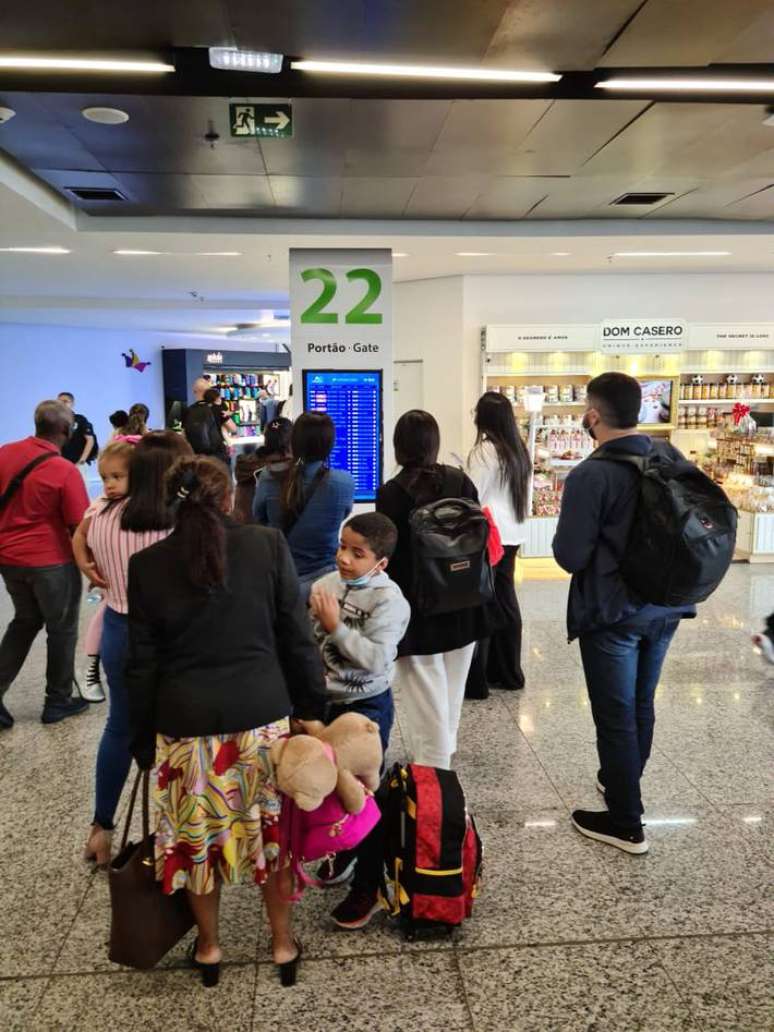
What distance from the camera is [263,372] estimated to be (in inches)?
909

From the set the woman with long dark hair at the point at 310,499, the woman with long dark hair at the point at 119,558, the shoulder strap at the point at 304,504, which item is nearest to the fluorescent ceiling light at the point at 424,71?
the woman with long dark hair at the point at 310,499

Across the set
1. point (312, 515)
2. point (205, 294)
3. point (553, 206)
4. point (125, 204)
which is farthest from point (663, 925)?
point (205, 294)

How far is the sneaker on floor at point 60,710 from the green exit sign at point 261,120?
3209 mm

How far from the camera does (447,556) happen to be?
2727 mm

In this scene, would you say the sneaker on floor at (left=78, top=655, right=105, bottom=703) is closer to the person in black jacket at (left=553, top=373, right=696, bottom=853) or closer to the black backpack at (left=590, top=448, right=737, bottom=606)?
the person in black jacket at (left=553, top=373, right=696, bottom=853)

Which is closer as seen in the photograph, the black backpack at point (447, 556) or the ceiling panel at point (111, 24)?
the black backpack at point (447, 556)

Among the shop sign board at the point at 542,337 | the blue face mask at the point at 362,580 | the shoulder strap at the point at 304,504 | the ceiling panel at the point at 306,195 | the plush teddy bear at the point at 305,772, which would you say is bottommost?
the plush teddy bear at the point at 305,772

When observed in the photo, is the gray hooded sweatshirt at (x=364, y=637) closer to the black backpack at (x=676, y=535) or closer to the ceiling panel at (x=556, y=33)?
the black backpack at (x=676, y=535)

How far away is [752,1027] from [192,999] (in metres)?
1.51

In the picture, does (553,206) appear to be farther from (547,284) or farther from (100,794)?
(100,794)

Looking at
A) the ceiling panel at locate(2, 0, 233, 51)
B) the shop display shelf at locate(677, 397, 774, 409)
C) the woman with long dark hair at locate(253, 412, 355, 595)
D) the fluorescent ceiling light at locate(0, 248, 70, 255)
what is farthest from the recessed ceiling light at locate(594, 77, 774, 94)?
the fluorescent ceiling light at locate(0, 248, 70, 255)

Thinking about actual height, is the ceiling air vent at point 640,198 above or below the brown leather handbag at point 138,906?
above

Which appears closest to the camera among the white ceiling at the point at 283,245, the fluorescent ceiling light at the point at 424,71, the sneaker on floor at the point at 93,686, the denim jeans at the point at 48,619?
the fluorescent ceiling light at the point at 424,71

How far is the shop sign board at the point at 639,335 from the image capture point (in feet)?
26.0
